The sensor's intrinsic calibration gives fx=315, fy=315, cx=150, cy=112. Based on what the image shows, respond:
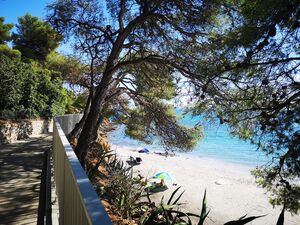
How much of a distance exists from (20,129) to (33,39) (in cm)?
2074

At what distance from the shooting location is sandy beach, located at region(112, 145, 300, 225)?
1409cm

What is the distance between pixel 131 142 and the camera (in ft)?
142

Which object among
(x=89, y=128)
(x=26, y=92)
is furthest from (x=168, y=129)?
(x=26, y=92)

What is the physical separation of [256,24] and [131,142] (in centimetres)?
3963

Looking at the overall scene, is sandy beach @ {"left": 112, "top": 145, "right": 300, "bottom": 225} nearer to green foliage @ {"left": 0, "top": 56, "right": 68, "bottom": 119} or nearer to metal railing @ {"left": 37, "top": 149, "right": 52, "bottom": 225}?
metal railing @ {"left": 37, "top": 149, "right": 52, "bottom": 225}

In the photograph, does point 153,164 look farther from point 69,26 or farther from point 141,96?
point 69,26

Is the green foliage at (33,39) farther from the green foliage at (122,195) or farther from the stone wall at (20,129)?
the green foliage at (122,195)

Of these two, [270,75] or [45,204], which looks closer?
[270,75]

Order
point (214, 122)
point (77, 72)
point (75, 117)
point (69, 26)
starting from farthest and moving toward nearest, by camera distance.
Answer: point (75, 117)
point (77, 72)
point (69, 26)
point (214, 122)

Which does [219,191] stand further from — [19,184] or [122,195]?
[19,184]

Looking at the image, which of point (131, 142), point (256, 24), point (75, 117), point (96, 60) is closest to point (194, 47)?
point (256, 24)

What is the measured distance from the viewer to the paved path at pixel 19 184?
5.12 m

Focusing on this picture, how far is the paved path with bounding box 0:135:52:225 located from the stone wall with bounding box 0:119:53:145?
1393 millimetres

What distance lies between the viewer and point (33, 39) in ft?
111
